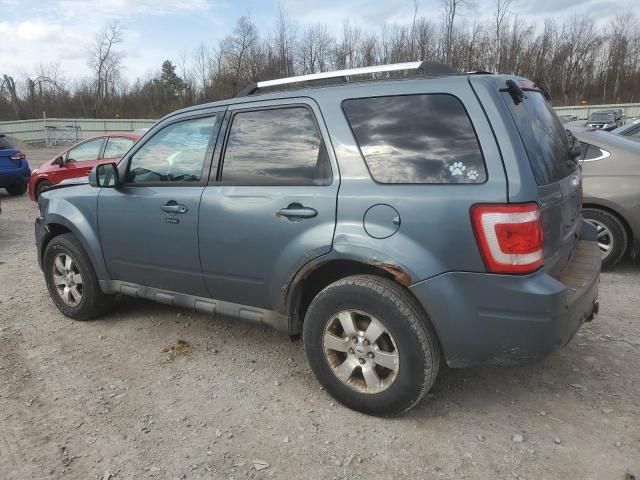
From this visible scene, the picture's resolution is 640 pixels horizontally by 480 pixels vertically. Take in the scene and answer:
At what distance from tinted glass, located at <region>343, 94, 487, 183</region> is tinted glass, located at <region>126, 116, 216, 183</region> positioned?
1180mm

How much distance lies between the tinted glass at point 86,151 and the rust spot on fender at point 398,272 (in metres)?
Answer: 9.20

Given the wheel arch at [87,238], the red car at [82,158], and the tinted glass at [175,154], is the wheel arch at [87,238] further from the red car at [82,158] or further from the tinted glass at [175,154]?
the red car at [82,158]

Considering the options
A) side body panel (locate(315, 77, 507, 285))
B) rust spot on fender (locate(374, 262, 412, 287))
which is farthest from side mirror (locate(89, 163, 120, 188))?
rust spot on fender (locate(374, 262, 412, 287))

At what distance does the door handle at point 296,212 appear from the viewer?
2901 mm

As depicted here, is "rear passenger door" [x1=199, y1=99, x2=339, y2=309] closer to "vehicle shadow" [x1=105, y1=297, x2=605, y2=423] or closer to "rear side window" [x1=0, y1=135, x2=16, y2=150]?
"vehicle shadow" [x1=105, y1=297, x2=605, y2=423]

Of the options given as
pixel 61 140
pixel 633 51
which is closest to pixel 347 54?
pixel 61 140

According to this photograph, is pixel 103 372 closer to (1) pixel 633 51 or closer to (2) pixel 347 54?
(2) pixel 347 54

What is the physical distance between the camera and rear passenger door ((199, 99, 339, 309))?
9.59 feet

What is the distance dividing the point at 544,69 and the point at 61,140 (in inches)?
1997

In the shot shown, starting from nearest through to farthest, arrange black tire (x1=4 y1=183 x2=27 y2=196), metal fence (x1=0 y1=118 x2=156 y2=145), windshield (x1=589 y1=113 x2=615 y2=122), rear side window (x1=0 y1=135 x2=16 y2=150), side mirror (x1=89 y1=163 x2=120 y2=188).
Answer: side mirror (x1=89 y1=163 x2=120 y2=188) < rear side window (x1=0 y1=135 x2=16 y2=150) < black tire (x1=4 y1=183 x2=27 y2=196) < windshield (x1=589 y1=113 x2=615 y2=122) < metal fence (x1=0 y1=118 x2=156 y2=145)

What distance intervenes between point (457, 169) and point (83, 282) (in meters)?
3.27

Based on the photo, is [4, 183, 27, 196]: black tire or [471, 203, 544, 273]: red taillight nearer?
[471, 203, 544, 273]: red taillight

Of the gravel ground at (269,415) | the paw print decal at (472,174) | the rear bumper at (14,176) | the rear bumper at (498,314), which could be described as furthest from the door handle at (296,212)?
the rear bumper at (14,176)

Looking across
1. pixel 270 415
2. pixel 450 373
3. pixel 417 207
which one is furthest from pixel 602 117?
pixel 270 415
